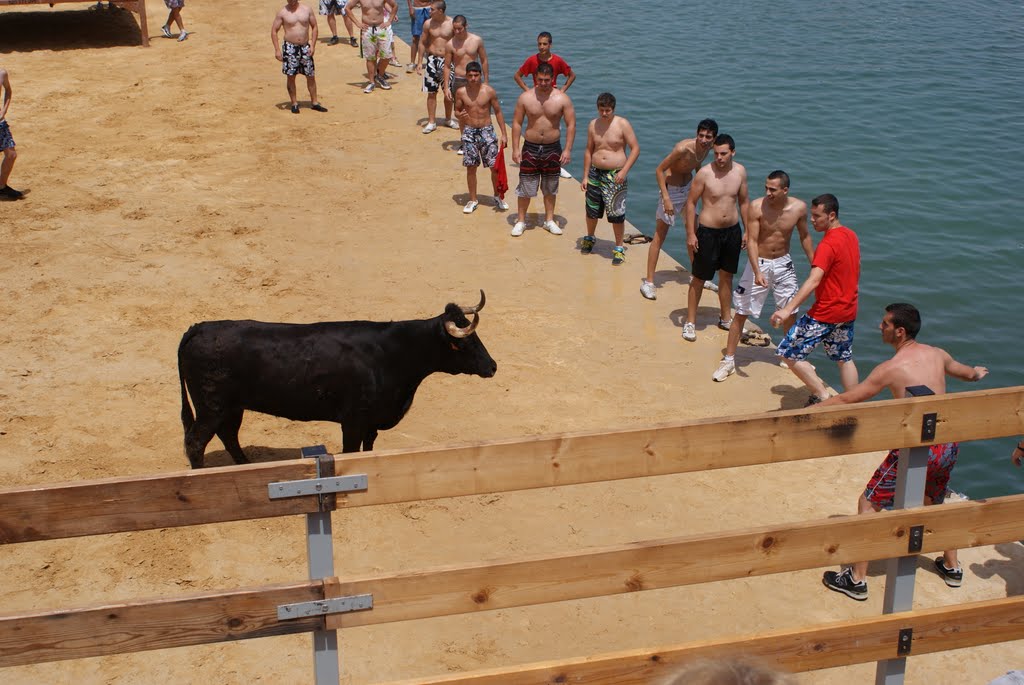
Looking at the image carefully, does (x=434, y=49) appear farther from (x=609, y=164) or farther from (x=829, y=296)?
(x=829, y=296)

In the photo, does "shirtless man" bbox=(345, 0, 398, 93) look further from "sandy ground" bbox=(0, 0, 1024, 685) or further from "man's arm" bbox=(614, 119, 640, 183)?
"man's arm" bbox=(614, 119, 640, 183)

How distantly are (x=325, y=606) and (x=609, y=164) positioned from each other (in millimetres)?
9113

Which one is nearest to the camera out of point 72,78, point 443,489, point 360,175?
point 443,489

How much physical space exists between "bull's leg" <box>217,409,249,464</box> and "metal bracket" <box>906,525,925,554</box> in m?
5.14

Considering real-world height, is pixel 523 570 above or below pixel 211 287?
above

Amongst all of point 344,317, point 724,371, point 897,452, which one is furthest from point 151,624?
point 344,317

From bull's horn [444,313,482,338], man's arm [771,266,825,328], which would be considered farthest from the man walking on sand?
man's arm [771,266,825,328]

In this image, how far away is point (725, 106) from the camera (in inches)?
814

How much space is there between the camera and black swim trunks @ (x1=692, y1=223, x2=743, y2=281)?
10508mm

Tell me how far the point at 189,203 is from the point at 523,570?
11.0 metres

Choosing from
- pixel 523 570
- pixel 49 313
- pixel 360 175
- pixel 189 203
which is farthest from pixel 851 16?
pixel 523 570

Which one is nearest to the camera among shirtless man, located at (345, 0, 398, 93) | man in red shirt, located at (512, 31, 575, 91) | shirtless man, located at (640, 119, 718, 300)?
shirtless man, located at (640, 119, 718, 300)

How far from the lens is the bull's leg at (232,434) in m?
7.96

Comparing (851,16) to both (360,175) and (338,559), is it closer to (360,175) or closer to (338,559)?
(360,175)
